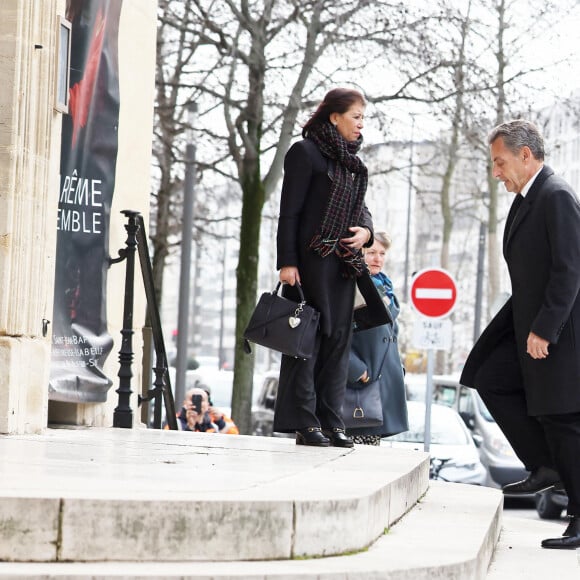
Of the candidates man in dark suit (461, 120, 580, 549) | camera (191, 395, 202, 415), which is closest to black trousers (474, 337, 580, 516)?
man in dark suit (461, 120, 580, 549)

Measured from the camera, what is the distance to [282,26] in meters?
19.4

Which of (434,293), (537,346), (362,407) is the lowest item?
(362,407)

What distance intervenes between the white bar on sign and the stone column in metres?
10.8

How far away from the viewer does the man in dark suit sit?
254 inches

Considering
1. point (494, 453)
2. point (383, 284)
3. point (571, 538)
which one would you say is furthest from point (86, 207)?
point (494, 453)

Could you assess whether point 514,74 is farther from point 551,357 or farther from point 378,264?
point 551,357

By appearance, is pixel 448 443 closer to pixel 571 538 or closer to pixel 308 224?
pixel 308 224

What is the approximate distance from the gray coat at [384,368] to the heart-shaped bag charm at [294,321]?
1.12m

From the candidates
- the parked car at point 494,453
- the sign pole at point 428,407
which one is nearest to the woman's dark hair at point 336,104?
the sign pole at point 428,407

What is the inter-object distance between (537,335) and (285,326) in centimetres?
144

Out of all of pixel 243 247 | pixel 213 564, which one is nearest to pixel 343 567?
pixel 213 564

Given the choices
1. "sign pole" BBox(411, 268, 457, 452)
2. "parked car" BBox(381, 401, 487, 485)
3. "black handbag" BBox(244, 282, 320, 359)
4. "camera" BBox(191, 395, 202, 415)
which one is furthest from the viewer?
"sign pole" BBox(411, 268, 457, 452)

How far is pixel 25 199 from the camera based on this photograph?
8.16 metres

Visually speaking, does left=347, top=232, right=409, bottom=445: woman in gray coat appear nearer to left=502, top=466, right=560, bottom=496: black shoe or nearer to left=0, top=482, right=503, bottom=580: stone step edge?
left=0, top=482, right=503, bottom=580: stone step edge
